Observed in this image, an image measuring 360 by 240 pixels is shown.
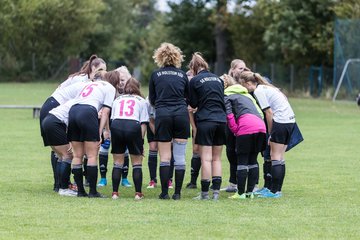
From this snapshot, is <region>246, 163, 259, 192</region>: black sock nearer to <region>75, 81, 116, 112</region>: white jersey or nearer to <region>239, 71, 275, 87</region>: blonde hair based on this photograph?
<region>239, 71, 275, 87</region>: blonde hair

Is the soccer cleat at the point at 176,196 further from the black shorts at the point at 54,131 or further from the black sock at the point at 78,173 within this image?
the black shorts at the point at 54,131

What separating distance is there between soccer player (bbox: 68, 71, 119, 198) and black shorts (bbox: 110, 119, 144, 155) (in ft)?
0.70

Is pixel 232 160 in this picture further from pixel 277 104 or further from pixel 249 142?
pixel 277 104

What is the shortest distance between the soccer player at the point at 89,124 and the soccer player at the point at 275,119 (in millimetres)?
2004

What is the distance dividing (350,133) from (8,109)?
14.1 m

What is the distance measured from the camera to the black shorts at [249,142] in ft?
39.1

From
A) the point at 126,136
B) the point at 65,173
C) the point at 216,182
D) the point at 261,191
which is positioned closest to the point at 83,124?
the point at 126,136

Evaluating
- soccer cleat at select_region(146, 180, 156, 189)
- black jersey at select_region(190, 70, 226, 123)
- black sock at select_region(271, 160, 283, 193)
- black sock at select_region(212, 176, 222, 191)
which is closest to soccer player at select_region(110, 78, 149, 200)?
black jersey at select_region(190, 70, 226, 123)


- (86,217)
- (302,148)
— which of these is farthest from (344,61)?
(86,217)

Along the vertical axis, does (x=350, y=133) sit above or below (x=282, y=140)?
below

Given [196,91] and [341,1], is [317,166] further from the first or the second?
[341,1]

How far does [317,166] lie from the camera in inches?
639

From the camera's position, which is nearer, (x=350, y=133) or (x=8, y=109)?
(x=350, y=133)

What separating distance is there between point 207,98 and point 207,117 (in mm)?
257
